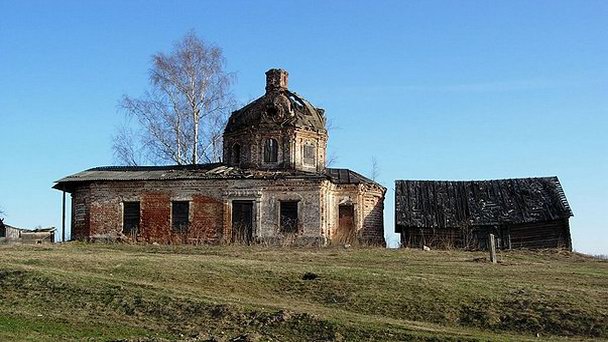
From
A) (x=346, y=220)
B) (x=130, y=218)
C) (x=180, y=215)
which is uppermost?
(x=180, y=215)

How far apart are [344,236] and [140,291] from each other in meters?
16.8

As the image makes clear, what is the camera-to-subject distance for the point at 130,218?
116 feet

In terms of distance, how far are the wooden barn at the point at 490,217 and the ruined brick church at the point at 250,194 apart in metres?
1.80

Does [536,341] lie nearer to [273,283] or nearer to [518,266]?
[273,283]

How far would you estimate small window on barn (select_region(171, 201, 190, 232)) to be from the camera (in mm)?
34688

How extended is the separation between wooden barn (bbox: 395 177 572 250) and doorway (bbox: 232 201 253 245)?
21.7ft

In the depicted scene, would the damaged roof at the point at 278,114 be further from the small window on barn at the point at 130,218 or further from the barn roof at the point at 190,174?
the small window on barn at the point at 130,218

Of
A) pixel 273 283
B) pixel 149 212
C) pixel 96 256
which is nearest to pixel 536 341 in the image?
pixel 273 283

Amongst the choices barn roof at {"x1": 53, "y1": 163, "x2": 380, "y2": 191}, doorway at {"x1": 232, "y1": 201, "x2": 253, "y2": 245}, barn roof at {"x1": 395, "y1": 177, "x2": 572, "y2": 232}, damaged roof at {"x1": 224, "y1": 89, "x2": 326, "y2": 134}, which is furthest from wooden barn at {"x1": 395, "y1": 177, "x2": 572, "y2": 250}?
doorway at {"x1": 232, "y1": 201, "x2": 253, "y2": 245}

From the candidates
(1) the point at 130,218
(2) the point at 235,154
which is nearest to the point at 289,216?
(2) the point at 235,154

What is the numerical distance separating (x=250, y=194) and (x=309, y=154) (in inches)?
158

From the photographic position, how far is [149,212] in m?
35.0

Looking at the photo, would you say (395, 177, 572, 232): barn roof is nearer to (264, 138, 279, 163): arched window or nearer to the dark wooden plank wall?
the dark wooden plank wall

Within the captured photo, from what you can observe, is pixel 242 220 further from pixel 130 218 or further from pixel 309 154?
pixel 130 218
